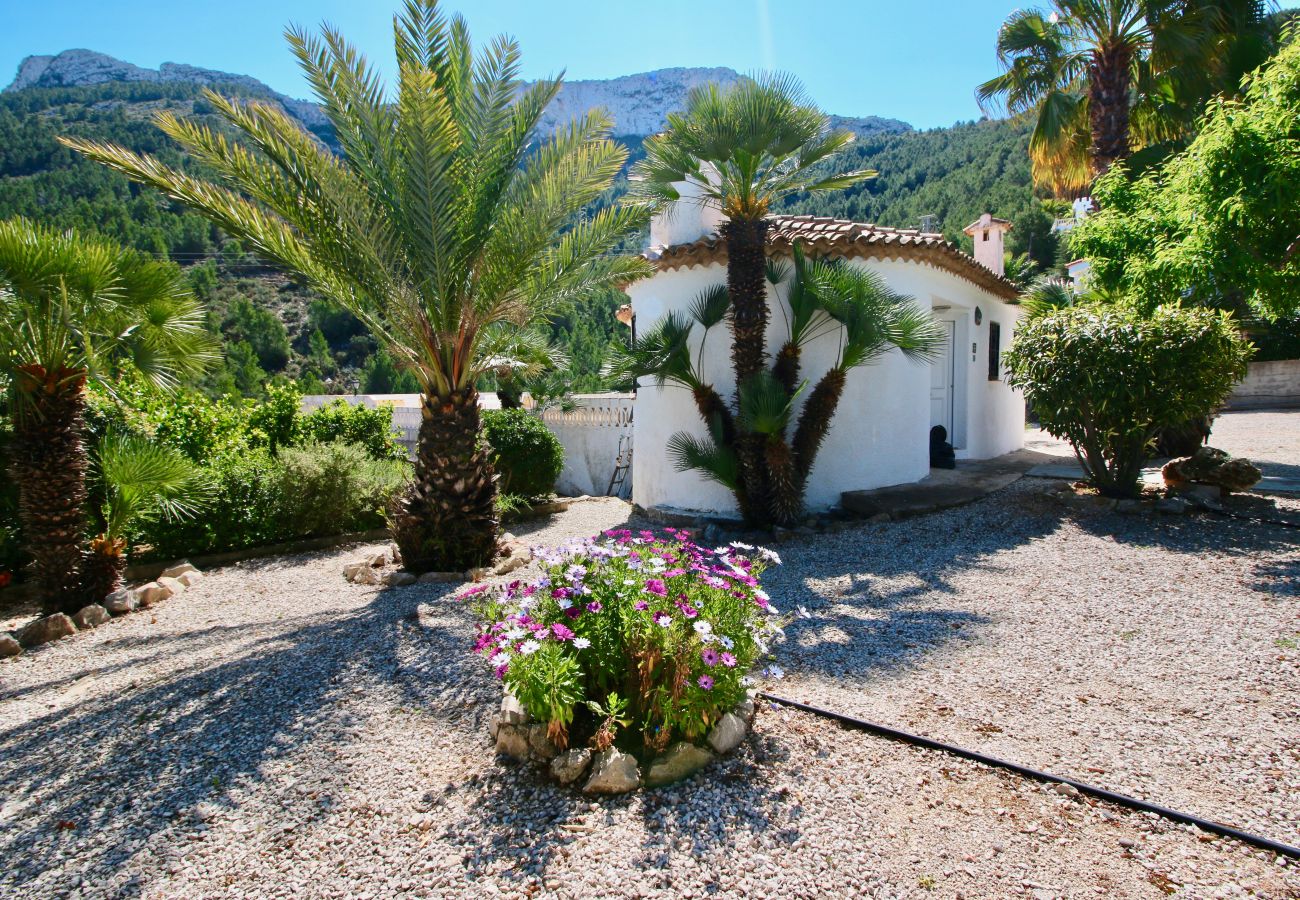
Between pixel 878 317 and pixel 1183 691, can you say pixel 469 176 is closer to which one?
pixel 878 317

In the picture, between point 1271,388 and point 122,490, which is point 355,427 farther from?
point 1271,388

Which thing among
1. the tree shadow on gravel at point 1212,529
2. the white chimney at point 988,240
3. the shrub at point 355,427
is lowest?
the tree shadow on gravel at point 1212,529

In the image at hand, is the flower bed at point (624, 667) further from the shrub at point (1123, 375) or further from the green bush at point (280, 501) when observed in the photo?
the shrub at point (1123, 375)

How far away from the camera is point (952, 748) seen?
A: 3.22 metres

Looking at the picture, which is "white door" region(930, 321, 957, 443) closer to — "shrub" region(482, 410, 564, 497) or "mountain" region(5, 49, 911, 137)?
"shrub" region(482, 410, 564, 497)

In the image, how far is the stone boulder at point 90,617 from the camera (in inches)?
241

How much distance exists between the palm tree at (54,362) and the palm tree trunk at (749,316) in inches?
239

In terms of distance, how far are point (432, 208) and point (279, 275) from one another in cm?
3400

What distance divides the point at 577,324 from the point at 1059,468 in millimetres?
29927

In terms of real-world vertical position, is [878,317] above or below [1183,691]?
above

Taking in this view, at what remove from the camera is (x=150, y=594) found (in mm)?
6785

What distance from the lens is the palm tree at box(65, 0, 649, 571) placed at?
569 cm

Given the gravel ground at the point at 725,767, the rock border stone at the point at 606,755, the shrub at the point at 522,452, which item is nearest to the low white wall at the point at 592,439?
the shrub at the point at 522,452

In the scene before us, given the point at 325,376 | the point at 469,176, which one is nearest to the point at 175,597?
the point at 469,176
